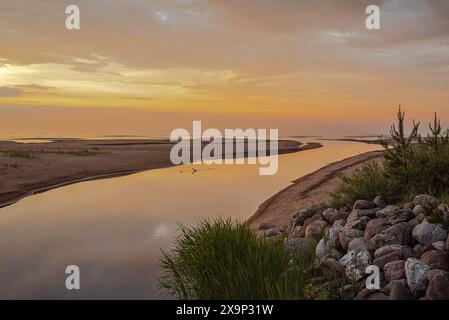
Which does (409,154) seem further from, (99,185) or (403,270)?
(99,185)

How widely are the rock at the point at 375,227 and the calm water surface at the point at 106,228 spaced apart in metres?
4.81

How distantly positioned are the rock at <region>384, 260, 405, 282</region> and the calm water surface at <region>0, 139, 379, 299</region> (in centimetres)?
509

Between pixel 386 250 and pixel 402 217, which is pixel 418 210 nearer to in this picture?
pixel 402 217

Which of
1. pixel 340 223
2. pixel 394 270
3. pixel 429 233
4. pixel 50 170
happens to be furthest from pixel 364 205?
pixel 50 170

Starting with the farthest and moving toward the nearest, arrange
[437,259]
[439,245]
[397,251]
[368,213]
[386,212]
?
[368,213] → [386,212] → [397,251] → [439,245] → [437,259]

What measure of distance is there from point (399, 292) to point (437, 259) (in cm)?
108

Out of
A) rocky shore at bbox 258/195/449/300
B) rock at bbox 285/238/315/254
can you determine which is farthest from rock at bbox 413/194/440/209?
rock at bbox 285/238/315/254

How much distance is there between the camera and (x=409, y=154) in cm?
1198

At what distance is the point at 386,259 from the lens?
7.79 m

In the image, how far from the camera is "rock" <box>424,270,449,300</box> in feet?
20.9

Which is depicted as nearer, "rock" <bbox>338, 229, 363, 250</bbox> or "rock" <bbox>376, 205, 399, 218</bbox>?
"rock" <bbox>338, 229, 363, 250</bbox>

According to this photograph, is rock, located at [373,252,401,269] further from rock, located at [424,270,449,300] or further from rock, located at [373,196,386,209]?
rock, located at [373,196,386,209]

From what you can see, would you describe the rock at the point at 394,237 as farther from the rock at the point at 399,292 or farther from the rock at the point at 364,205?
the rock at the point at 364,205
